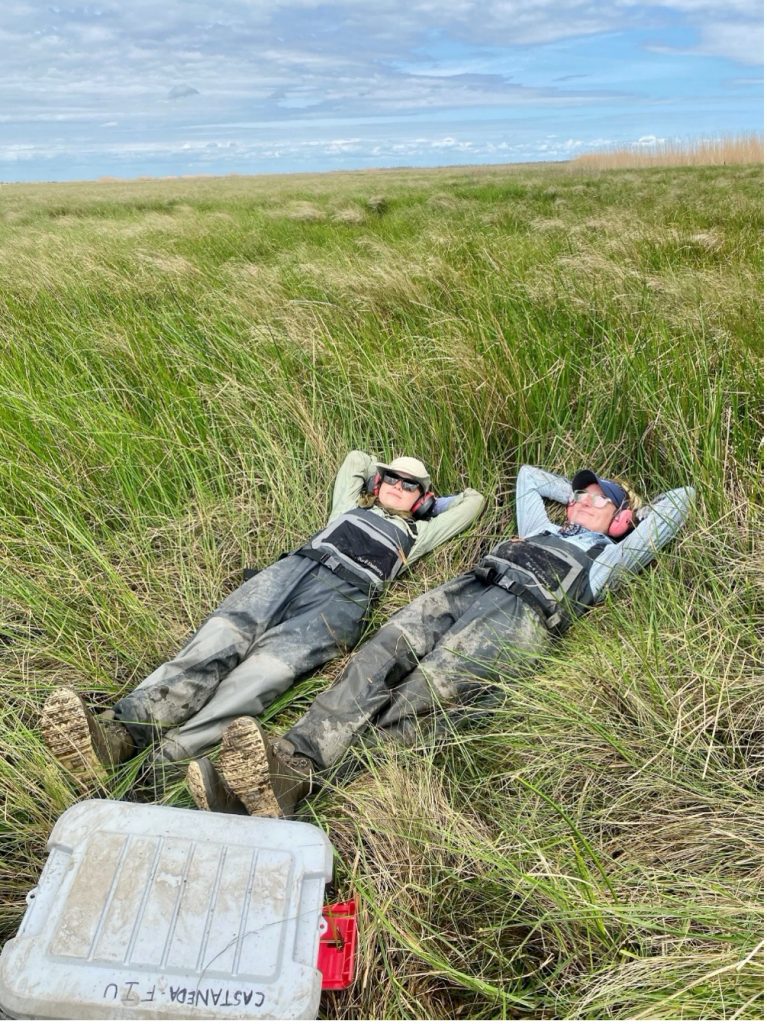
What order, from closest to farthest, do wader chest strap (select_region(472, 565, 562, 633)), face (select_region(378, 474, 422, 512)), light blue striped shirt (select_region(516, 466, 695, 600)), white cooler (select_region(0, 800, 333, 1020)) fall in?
white cooler (select_region(0, 800, 333, 1020)) → wader chest strap (select_region(472, 565, 562, 633)) → light blue striped shirt (select_region(516, 466, 695, 600)) → face (select_region(378, 474, 422, 512))

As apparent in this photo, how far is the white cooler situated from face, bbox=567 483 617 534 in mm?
2286

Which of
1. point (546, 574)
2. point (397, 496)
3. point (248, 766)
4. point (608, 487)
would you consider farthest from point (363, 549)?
point (248, 766)

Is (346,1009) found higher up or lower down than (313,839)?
lower down

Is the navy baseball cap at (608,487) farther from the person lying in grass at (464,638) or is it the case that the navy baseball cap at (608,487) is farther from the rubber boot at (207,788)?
the rubber boot at (207,788)

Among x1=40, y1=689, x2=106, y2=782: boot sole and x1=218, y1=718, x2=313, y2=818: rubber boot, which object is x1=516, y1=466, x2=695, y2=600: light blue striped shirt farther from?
x1=40, y1=689, x2=106, y2=782: boot sole

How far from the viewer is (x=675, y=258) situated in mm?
7102

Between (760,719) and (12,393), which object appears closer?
(760,719)

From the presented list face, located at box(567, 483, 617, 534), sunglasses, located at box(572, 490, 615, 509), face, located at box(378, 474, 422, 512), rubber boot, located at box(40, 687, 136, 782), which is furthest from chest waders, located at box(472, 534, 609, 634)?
rubber boot, located at box(40, 687, 136, 782)

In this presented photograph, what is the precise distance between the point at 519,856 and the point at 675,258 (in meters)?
6.64

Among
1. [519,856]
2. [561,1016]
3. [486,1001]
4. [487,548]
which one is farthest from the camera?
[487,548]

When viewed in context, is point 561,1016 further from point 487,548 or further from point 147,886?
point 487,548

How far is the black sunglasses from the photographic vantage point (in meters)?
3.99

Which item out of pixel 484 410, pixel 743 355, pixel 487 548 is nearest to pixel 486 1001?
pixel 487 548

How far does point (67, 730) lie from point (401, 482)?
7.12ft
